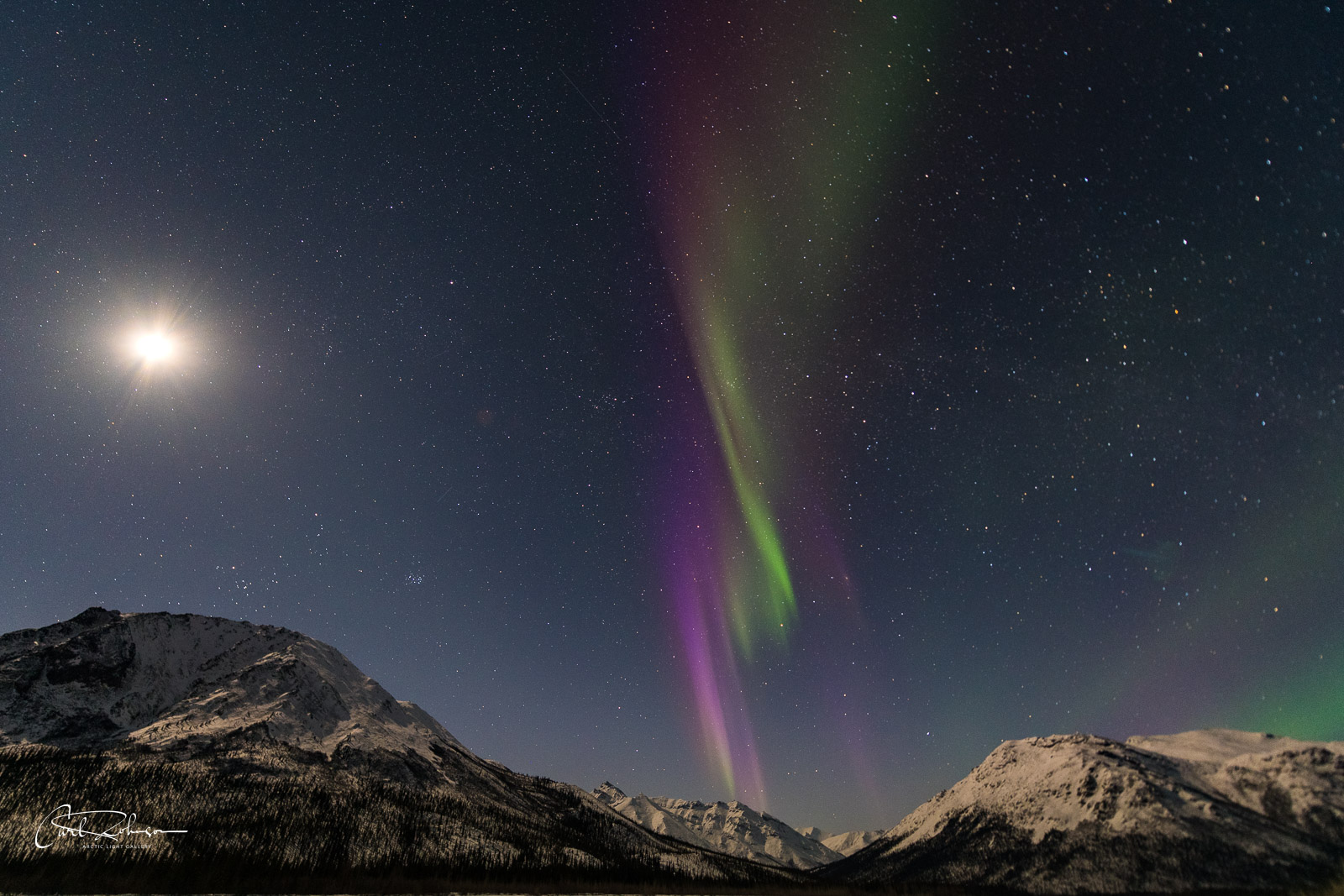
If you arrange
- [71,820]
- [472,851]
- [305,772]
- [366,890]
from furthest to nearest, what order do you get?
[305,772] → [472,851] → [71,820] → [366,890]

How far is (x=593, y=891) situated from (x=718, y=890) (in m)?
50.4

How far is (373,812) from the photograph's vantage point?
169m

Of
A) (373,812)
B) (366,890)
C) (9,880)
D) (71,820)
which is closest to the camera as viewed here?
(9,880)

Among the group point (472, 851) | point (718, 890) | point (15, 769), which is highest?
point (15, 769)

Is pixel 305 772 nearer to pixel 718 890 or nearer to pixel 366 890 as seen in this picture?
pixel 366 890

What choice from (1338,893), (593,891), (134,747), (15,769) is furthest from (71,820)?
(1338,893)

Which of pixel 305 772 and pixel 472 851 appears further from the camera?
pixel 305 772
